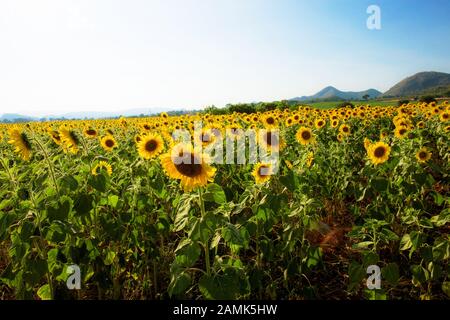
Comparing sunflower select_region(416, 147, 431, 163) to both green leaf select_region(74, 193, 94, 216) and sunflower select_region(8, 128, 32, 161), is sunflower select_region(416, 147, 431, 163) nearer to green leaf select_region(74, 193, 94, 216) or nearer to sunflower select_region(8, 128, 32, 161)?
green leaf select_region(74, 193, 94, 216)

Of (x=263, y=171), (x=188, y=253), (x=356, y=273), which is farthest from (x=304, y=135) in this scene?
(x=188, y=253)

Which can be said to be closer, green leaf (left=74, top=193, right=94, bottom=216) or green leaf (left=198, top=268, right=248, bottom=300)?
green leaf (left=198, top=268, right=248, bottom=300)

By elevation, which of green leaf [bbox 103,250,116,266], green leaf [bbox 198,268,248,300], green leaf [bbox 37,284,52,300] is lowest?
green leaf [bbox 37,284,52,300]

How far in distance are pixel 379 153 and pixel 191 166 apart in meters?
3.69

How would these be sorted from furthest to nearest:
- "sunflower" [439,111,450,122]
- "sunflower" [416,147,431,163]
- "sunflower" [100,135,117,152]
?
"sunflower" [439,111,450,122]
"sunflower" [100,135,117,152]
"sunflower" [416,147,431,163]

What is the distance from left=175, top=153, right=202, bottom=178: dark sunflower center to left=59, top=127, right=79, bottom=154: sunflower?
9.37 feet

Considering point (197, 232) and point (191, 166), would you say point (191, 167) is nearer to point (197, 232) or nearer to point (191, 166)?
point (191, 166)

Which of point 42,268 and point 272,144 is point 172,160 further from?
point 272,144

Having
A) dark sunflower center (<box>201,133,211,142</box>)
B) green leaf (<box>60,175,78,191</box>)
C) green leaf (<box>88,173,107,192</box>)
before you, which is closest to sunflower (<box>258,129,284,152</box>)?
dark sunflower center (<box>201,133,211,142</box>)

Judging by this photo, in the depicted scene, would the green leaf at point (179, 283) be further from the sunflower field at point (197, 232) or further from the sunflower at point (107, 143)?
the sunflower at point (107, 143)

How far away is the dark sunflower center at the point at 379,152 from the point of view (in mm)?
5310

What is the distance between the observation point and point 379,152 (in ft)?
17.5

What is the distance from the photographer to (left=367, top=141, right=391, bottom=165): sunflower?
525cm

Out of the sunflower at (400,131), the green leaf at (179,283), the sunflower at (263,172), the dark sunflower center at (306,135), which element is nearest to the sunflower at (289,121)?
the dark sunflower center at (306,135)
